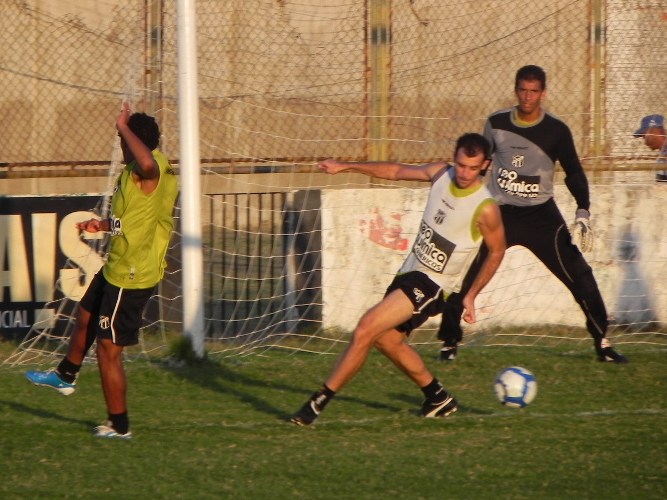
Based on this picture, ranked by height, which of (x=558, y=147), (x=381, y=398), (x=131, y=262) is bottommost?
(x=381, y=398)

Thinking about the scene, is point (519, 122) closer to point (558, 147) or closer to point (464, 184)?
point (558, 147)

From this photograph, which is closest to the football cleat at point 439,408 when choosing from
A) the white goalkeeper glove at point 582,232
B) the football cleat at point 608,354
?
the white goalkeeper glove at point 582,232

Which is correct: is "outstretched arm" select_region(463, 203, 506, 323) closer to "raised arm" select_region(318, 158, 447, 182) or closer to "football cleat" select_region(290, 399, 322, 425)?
"raised arm" select_region(318, 158, 447, 182)

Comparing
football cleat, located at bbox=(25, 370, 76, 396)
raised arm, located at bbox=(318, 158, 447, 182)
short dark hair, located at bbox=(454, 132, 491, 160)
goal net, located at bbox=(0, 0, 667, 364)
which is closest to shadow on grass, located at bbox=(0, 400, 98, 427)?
football cleat, located at bbox=(25, 370, 76, 396)

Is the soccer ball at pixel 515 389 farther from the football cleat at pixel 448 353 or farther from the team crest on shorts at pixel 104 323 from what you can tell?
the team crest on shorts at pixel 104 323

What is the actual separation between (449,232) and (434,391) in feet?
3.12

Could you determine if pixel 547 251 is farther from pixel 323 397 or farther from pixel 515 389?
pixel 323 397

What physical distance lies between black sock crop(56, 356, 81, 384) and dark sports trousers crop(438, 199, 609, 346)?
2.77 metres

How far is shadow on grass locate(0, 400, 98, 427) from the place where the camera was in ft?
23.3

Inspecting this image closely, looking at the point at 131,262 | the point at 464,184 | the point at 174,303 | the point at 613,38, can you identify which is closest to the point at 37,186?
the point at 174,303

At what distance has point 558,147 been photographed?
859 cm

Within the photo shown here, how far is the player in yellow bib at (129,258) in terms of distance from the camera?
6.56 meters

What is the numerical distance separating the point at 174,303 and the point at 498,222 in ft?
11.7

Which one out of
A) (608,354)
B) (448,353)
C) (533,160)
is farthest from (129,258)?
(608,354)
